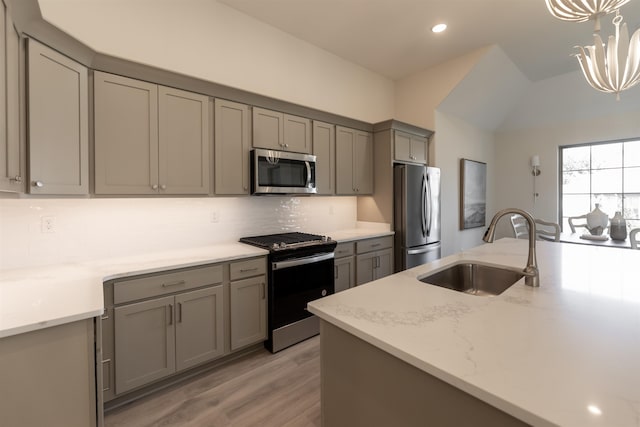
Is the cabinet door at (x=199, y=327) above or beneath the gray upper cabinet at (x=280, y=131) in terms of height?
beneath

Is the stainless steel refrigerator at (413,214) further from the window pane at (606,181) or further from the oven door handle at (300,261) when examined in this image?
the window pane at (606,181)

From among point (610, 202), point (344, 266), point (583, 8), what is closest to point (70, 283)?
point (344, 266)

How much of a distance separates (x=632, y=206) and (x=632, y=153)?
31.1 inches

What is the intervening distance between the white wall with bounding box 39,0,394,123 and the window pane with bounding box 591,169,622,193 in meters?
3.92

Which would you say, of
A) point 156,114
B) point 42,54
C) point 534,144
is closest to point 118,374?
point 156,114

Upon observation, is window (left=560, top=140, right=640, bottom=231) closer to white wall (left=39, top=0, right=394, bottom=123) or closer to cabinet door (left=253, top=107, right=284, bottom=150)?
white wall (left=39, top=0, right=394, bottom=123)

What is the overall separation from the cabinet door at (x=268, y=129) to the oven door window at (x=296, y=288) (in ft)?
3.90

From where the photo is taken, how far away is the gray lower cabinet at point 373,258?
3301 millimetres

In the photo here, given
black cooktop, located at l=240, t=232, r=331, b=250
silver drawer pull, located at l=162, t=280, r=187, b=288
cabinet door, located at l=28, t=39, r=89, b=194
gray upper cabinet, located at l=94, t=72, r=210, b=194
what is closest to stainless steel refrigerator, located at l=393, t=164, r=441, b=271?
black cooktop, located at l=240, t=232, r=331, b=250

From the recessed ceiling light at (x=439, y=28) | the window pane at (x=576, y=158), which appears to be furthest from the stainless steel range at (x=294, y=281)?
the window pane at (x=576, y=158)

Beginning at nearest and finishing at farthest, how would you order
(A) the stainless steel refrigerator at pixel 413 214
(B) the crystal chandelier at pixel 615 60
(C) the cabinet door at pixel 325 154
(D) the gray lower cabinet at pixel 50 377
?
(D) the gray lower cabinet at pixel 50 377 < (B) the crystal chandelier at pixel 615 60 < (C) the cabinet door at pixel 325 154 < (A) the stainless steel refrigerator at pixel 413 214

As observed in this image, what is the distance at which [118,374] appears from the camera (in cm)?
183

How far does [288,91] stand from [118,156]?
1.94 m

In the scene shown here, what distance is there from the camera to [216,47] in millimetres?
2795
